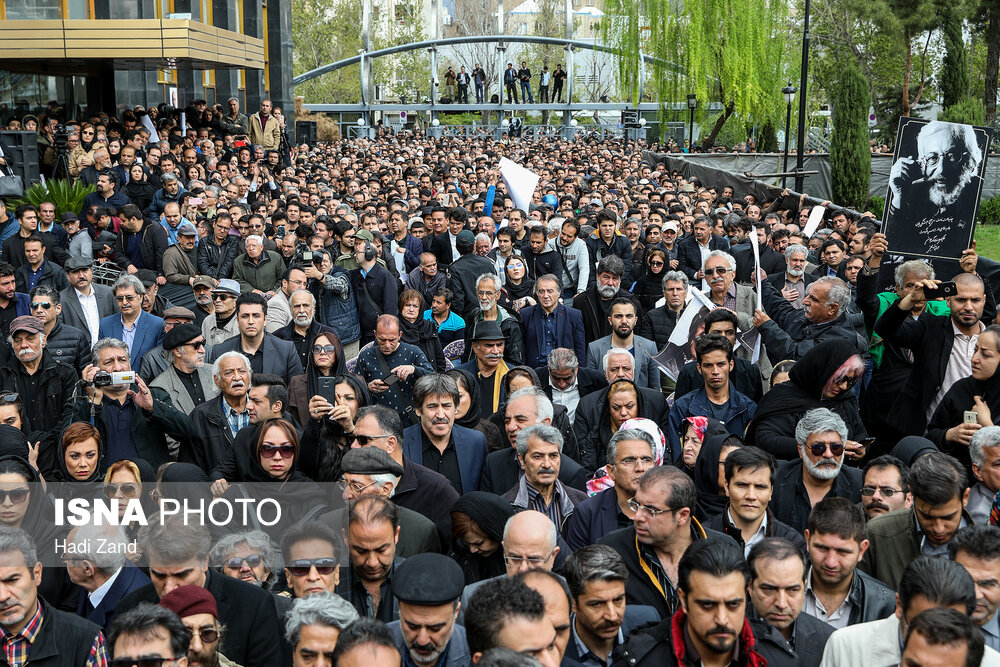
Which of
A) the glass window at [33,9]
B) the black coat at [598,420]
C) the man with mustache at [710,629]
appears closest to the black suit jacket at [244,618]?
the man with mustache at [710,629]

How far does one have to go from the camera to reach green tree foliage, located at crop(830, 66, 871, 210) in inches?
1037

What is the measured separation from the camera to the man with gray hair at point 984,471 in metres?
5.46

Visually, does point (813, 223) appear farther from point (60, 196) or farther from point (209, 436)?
point (60, 196)

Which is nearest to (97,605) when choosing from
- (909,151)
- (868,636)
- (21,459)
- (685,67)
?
(21,459)

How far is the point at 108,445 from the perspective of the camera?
273 inches

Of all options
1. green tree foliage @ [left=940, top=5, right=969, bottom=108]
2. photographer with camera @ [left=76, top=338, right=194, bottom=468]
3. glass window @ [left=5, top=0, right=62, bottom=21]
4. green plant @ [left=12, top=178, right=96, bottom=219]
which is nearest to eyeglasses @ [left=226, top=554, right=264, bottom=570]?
photographer with camera @ [left=76, top=338, right=194, bottom=468]

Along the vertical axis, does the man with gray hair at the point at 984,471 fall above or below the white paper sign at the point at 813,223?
below

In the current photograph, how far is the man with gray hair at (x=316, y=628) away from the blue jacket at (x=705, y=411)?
10.5ft

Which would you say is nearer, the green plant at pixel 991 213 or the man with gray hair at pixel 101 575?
the man with gray hair at pixel 101 575

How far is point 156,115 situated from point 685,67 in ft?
65.1

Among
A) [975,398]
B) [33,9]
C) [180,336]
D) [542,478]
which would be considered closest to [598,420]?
[542,478]

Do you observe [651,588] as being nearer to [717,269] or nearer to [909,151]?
[717,269]

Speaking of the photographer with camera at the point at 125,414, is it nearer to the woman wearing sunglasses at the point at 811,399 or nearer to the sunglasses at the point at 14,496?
the sunglasses at the point at 14,496

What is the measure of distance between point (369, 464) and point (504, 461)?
1023 mm
